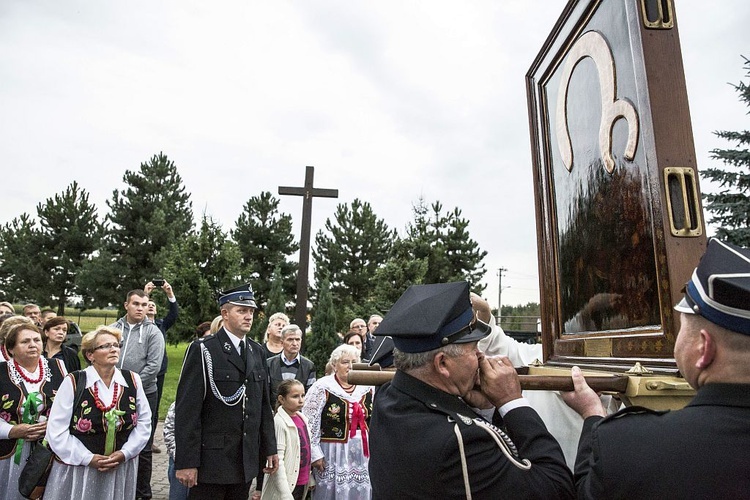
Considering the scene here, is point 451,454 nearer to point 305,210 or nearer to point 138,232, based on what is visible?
point 305,210

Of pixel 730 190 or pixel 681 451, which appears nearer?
pixel 681 451

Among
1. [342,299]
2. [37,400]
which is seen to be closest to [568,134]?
[37,400]

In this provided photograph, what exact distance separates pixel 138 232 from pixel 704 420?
112 ft

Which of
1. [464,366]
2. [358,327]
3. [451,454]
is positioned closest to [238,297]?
[464,366]

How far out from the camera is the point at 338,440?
5582 mm

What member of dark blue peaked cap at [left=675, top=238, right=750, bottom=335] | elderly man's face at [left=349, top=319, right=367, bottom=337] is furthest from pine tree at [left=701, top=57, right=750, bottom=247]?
dark blue peaked cap at [left=675, top=238, right=750, bottom=335]

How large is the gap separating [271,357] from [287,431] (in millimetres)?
1868

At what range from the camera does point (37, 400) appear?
474cm

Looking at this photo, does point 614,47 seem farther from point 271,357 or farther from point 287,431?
point 271,357

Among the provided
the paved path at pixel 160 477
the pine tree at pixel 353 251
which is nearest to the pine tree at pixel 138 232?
the pine tree at pixel 353 251

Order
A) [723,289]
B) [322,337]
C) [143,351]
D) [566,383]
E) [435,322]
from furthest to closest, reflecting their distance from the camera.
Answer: [322,337], [143,351], [435,322], [566,383], [723,289]

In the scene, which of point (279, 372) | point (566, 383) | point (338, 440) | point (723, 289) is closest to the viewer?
point (723, 289)

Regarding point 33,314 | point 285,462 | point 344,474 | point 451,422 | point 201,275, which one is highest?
point 201,275

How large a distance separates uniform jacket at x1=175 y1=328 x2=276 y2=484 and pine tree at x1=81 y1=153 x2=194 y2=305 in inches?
1041
